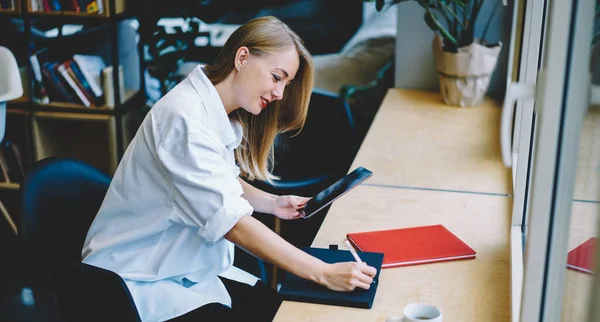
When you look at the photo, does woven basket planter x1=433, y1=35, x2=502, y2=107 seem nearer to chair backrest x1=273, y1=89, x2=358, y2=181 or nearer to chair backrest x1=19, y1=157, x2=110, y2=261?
chair backrest x1=273, y1=89, x2=358, y2=181

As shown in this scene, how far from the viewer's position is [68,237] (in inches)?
68.9

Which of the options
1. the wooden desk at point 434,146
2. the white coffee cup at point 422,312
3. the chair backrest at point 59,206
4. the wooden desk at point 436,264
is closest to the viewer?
the white coffee cup at point 422,312

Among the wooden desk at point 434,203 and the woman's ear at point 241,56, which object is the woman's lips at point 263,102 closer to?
the woman's ear at point 241,56

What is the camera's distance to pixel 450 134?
106 inches

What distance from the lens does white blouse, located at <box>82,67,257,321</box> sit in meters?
1.54

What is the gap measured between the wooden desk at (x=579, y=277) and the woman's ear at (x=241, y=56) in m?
0.94

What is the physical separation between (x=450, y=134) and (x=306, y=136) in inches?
22.0

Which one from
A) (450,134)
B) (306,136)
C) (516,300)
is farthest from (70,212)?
(450,134)

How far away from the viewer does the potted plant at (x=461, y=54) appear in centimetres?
292

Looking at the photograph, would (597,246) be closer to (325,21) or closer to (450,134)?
(450,134)

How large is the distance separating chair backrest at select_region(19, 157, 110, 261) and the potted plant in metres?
1.51

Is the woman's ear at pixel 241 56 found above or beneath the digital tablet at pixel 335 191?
above

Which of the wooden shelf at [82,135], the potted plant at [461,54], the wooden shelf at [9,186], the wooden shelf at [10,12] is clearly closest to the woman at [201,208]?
the potted plant at [461,54]

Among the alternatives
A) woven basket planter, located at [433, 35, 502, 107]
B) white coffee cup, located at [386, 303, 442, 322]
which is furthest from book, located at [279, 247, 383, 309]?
woven basket planter, located at [433, 35, 502, 107]
